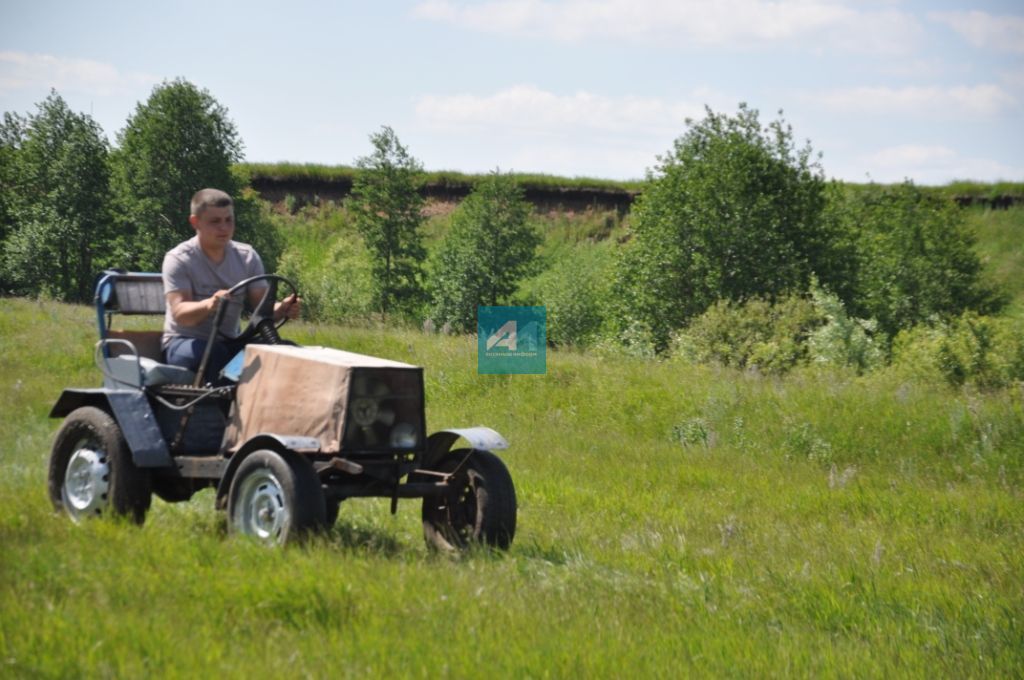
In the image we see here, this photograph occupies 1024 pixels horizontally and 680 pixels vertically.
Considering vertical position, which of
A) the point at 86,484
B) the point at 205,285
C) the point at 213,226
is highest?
the point at 213,226

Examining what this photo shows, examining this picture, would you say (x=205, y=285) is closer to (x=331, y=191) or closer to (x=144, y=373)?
(x=144, y=373)

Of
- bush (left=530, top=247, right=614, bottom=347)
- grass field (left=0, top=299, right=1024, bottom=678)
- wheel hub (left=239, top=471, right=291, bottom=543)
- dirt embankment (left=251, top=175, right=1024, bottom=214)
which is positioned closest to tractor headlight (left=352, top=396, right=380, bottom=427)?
wheel hub (left=239, top=471, right=291, bottom=543)

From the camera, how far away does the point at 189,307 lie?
711 centimetres

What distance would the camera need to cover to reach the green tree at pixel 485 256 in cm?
5734

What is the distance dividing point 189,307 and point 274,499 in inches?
58.7

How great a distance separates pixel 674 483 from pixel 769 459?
8.83ft

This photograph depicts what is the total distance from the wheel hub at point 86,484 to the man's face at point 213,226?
155 cm

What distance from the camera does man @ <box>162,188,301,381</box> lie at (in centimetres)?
730

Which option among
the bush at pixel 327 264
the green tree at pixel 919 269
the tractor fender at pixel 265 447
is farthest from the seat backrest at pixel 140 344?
the green tree at pixel 919 269

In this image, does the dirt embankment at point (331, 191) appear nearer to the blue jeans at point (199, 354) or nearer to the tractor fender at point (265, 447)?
the blue jeans at point (199, 354)

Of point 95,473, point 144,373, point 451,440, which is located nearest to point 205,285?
point 144,373

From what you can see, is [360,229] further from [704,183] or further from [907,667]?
[907,667]

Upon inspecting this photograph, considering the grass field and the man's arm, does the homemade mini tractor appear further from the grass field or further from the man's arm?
the grass field

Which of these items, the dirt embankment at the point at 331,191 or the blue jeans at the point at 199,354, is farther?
the dirt embankment at the point at 331,191
